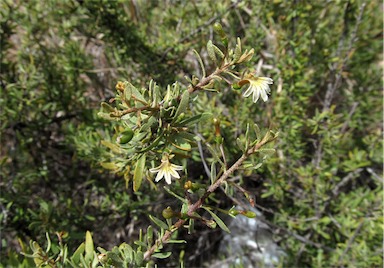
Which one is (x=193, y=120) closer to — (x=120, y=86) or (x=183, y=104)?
(x=183, y=104)

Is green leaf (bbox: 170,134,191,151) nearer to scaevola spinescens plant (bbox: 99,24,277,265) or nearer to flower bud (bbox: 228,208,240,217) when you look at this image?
scaevola spinescens plant (bbox: 99,24,277,265)

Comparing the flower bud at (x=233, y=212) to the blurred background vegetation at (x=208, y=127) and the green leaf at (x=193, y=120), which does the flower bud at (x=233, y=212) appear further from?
the blurred background vegetation at (x=208, y=127)

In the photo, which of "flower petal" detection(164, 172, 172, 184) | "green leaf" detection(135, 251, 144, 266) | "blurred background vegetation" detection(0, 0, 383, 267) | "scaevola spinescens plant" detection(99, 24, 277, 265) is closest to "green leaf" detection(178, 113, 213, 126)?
"scaevola spinescens plant" detection(99, 24, 277, 265)

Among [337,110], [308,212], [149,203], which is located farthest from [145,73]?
[337,110]

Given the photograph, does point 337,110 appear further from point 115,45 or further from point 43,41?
point 43,41

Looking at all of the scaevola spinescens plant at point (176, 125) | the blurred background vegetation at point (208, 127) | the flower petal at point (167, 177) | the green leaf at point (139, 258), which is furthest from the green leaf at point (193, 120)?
the blurred background vegetation at point (208, 127)

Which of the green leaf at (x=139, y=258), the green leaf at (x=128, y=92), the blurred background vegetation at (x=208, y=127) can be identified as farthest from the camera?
the blurred background vegetation at (x=208, y=127)

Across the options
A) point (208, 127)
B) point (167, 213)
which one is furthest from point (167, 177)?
point (208, 127)

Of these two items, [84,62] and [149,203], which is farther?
[84,62]
